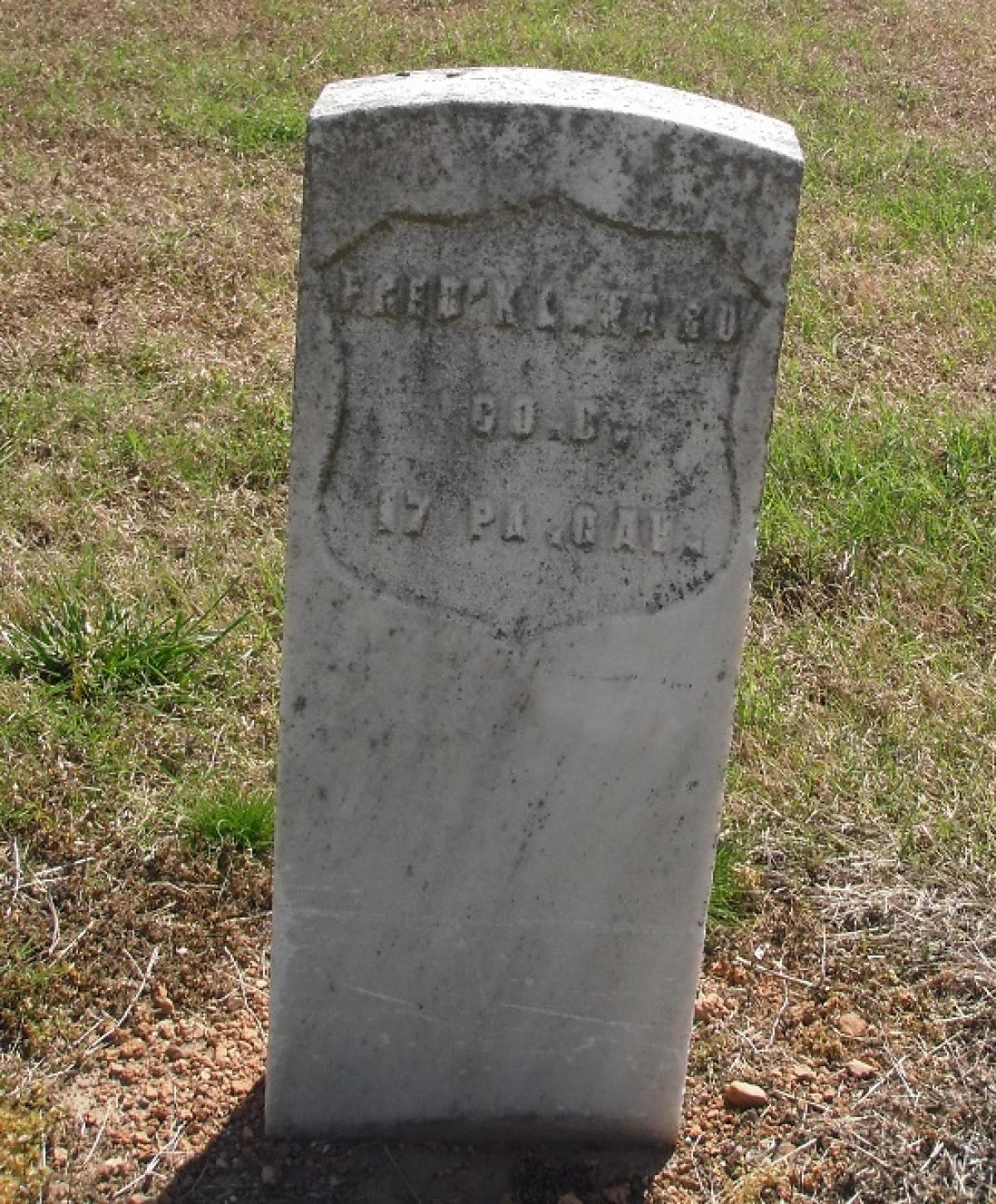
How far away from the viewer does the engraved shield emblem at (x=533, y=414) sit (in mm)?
1890

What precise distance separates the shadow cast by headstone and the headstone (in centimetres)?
3

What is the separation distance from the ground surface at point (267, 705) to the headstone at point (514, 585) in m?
0.26

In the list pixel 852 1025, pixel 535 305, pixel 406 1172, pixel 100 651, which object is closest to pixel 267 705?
pixel 100 651

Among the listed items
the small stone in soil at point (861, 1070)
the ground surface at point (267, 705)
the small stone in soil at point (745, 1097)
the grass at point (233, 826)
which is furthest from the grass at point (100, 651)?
the small stone in soil at point (861, 1070)

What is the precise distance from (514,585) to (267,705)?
145 centimetres

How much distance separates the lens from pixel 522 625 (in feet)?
6.85

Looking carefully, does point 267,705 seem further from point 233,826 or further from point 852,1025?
point 852,1025

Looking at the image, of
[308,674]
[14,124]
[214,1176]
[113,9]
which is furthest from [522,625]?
[113,9]

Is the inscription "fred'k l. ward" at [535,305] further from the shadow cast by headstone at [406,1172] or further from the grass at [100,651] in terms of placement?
the grass at [100,651]

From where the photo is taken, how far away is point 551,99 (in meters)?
1.84

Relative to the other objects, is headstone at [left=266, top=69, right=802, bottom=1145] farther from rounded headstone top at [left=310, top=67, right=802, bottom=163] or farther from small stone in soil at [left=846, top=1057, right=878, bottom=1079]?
small stone in soil at [left=846, top=1057, right=878, bottom=1079]

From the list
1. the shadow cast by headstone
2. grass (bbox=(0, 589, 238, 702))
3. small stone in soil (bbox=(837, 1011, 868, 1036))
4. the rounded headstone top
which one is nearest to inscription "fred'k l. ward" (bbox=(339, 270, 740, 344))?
the rounded headstone top

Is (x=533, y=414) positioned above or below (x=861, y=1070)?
above

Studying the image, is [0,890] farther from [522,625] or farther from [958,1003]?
[958,1003]
